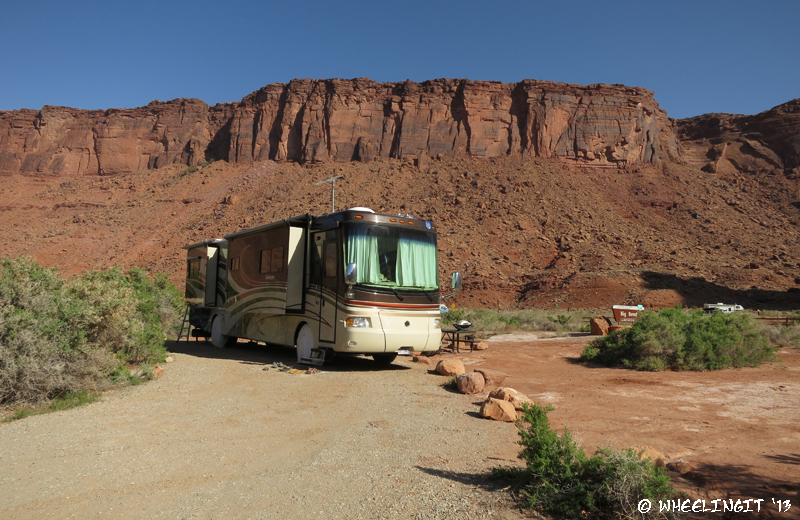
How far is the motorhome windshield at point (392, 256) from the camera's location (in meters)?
10.2

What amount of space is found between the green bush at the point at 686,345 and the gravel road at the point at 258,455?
18.8 feet

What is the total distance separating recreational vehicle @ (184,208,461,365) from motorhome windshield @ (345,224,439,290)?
2 centimetres

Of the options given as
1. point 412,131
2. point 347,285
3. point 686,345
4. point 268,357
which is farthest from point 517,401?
point 412,131

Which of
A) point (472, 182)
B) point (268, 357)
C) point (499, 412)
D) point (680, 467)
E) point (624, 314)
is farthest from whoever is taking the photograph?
point (472, 182)

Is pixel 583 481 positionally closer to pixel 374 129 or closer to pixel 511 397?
pixel 511 397

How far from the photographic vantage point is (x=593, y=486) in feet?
12.4

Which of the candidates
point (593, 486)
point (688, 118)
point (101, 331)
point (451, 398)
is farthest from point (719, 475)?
point (688, 118)

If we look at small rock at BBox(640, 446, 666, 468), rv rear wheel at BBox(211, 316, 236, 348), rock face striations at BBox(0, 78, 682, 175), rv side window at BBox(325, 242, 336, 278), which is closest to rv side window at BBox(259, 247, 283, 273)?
rv side window at BBox(325, 242, 336, 278)

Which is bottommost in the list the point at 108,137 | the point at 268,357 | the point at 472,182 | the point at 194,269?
the point at 268,357

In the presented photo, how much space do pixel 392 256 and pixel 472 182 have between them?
48.2 m

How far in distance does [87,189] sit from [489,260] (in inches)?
2275

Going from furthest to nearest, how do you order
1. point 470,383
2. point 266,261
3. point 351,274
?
point 266,261 → point 351,274 → point 470,383

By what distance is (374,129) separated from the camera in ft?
225

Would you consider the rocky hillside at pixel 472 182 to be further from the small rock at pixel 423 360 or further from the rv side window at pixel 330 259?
the rv side window at pixel 330 259
